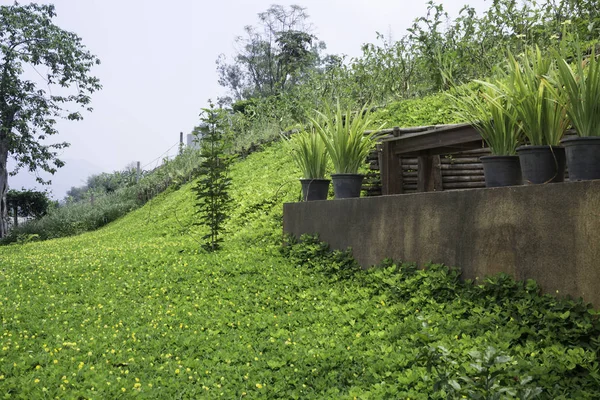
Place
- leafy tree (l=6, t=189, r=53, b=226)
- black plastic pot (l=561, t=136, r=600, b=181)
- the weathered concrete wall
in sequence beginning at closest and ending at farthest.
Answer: the weathered concrete wall → black plastic pot (l=561, t=136, r=600, b=181) → leafy tree (l=6, t=189, r=53, b=226)

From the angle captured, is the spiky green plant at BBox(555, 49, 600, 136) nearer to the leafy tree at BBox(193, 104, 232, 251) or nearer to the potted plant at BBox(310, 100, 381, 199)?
the potted plant at BBox(310, 100, 381, 199)

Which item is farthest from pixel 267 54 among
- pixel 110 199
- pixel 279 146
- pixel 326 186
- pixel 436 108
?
pixel 326 186

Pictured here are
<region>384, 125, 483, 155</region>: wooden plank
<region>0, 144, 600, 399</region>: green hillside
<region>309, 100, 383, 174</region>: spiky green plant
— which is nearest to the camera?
<region>0, 144, 600, 399</region>: green hillside

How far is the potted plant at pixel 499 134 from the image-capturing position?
150 inches

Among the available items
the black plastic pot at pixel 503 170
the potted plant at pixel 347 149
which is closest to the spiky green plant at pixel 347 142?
the potted plant at pixel 347 149

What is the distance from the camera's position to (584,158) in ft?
10.5

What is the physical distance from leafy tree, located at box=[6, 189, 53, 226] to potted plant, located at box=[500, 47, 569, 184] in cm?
1926

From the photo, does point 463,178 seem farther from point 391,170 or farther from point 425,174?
point 391,170

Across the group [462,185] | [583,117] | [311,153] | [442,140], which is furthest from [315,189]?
[583,117]

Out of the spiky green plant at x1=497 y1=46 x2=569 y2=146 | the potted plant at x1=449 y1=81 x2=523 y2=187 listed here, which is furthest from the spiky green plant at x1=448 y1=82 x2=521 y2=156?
the spiky green plant at x1=497 y1=46 x2=569 y2=146

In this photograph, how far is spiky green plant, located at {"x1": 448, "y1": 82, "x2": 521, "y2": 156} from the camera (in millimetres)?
3783

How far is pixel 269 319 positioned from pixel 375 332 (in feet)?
2.83

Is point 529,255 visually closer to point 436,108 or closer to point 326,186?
point 326,186

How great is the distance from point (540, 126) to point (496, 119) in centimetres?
34
